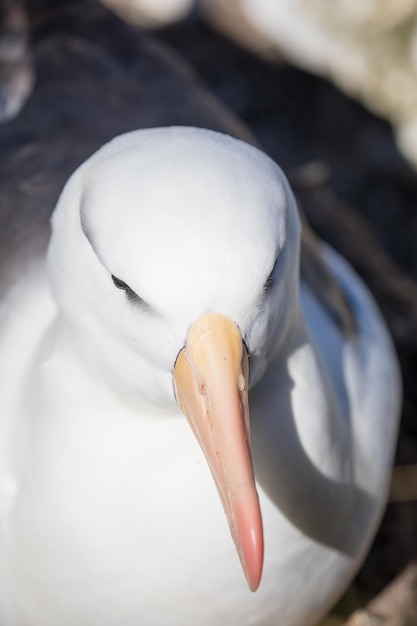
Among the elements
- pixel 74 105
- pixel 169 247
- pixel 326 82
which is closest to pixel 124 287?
pixel 169 247

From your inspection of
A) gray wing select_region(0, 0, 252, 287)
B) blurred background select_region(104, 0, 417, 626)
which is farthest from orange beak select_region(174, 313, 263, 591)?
blurred background select_region(104, 0, 417, 626)

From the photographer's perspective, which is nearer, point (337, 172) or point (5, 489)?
point (5, 489)

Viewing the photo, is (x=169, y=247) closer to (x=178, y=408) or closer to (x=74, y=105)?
(x=178, y=408)

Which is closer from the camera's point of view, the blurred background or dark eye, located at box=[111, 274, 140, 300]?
dark eye, located at box=[111, 274, 140, 300]

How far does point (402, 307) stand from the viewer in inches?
126

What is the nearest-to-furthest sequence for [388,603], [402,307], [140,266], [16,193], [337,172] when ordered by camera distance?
[140,266], [16,193], [388,603], [402,307], [337,172]

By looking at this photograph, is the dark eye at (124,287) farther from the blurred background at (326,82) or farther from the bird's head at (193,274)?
the blurred background at (326,82)

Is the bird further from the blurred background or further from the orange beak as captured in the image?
the blurred background

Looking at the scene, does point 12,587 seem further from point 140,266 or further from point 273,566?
point 140,266

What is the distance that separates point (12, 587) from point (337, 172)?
98.0 inches

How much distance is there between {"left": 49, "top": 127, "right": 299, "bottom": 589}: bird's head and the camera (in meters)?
1.40

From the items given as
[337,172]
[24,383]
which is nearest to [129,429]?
[24,383]

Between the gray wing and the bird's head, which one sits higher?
the bird's head

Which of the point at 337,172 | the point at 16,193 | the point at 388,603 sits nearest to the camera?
the point at 16,193
